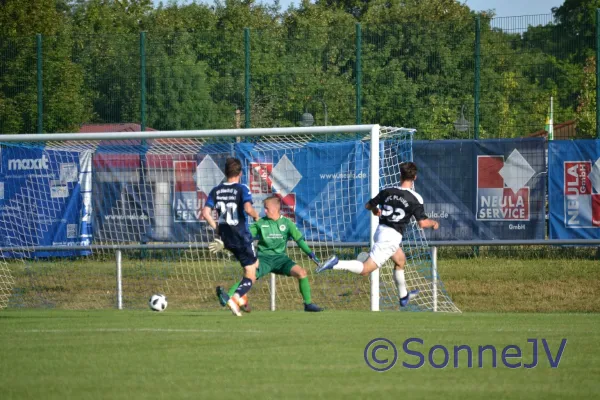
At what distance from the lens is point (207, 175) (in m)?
18.1

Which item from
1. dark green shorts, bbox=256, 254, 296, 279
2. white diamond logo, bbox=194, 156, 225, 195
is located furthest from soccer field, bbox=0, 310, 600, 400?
white diamond logo, bbox=194, 156, 225, 195

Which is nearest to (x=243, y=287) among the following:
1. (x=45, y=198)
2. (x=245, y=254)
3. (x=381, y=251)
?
(x=245, y=254)

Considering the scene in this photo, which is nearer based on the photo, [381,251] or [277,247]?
[381,251]

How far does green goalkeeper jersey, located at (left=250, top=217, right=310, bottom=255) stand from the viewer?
13312 mm

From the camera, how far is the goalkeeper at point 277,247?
1324cm

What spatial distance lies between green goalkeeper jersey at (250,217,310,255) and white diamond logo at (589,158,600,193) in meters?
7.05

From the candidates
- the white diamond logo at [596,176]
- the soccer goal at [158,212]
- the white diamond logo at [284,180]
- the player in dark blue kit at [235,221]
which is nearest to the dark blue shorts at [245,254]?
the player in dark blue kit at [235,221]

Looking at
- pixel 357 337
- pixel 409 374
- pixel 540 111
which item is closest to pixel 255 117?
pixel 540 111

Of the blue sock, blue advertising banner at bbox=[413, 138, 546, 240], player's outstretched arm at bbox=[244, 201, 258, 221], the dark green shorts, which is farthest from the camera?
blue advertising banner at bbox=[413, 138, 546, 240]

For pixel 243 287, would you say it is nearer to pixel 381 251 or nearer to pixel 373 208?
pixel 381 251

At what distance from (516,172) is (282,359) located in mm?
11003

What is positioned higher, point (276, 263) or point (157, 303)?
point (276, 263)

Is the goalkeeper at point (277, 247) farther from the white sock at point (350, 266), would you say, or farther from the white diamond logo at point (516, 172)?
the white diamond logo at point (516, 172)

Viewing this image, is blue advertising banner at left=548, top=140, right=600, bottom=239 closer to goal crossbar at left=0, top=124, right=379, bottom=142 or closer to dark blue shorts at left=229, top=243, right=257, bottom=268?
goal crossbar at left=0, top=124, right=379, bottom=142
